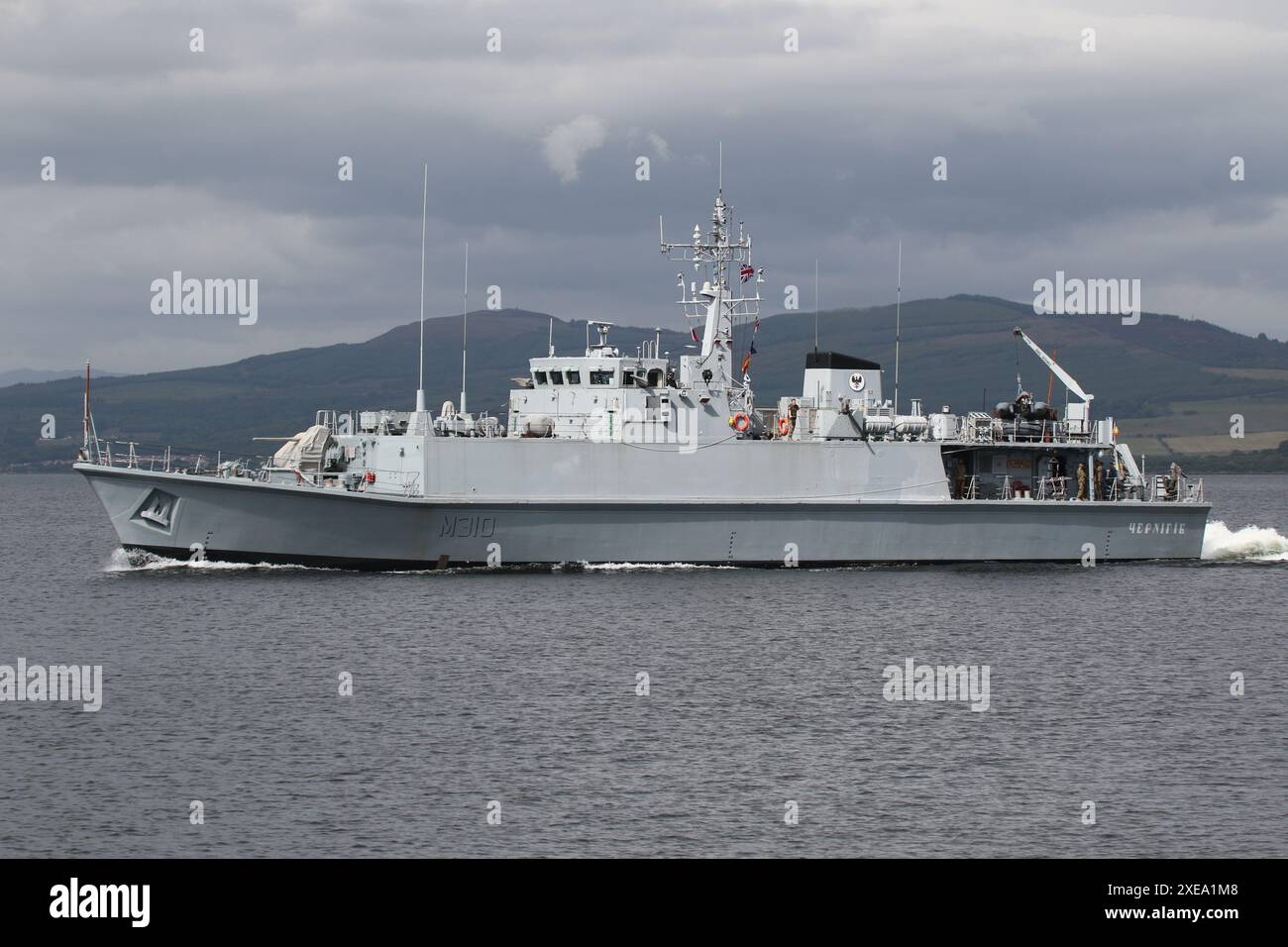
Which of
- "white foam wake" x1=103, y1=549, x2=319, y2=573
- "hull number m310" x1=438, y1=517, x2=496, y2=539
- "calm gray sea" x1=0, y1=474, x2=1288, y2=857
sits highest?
"hull number m310" x1=438, y1=517, x2=496, y2=539

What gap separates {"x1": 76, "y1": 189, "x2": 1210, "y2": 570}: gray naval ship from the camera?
1331 inches

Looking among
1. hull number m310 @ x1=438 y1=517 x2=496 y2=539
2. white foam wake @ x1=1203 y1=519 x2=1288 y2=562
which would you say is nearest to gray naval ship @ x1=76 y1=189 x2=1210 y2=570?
hull number m310 @ x1=438 y1=517 x2=496 y2=539

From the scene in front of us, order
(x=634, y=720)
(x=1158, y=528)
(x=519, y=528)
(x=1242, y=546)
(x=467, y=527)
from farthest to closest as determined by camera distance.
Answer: (x=1242, y=546) → (x=1158, y=528) → (x=519, y=528) → (x=467, y=527) → (x=634, y=720)

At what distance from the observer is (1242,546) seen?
149 feet

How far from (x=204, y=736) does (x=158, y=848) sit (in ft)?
15.3

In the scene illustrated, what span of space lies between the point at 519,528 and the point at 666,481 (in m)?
3.52

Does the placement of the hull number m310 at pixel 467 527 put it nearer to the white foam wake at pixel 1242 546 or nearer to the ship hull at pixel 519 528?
the ship hull at pixel 519 528

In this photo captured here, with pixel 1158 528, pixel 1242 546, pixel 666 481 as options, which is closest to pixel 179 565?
pixel 666 481

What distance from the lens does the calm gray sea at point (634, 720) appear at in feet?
56.0

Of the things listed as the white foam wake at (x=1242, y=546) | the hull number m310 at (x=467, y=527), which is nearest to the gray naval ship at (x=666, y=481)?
the hull number m310 at (x=467, y=527)

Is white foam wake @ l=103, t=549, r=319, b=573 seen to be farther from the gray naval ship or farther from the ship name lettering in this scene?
the ship name lettering

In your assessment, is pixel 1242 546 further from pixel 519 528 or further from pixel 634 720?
pixel 634 720

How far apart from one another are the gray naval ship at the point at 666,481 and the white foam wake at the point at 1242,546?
4.10m

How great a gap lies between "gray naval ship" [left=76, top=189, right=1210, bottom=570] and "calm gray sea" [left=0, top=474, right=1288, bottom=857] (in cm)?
102
